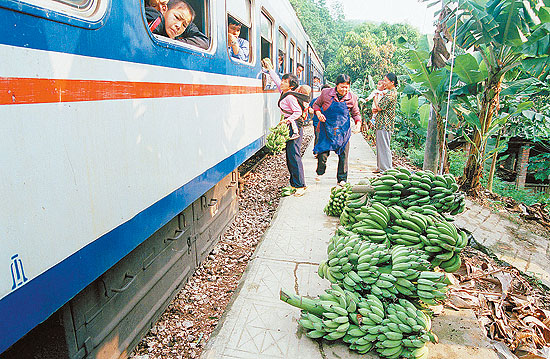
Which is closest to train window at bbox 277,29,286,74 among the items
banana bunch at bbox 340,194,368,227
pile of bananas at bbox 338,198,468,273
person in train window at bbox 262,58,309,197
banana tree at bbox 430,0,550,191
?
person in train window at bbox 262,58,309,197

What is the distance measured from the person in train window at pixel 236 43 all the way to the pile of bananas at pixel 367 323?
2.79 meters

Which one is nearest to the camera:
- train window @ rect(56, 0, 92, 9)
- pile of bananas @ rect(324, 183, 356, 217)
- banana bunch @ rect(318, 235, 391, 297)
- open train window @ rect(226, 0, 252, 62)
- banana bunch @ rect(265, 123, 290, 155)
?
train window @ rect(56, 0, 92, 9)

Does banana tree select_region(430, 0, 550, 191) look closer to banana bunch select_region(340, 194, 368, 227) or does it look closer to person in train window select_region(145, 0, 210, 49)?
banana bunch select_region(340, 194, 368, 227)

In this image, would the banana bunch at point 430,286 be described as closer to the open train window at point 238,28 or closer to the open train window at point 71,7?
the open train window at point 71,7

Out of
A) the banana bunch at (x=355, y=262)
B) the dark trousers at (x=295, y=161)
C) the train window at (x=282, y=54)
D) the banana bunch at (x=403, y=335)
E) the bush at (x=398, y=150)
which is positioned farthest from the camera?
the bush at (x=398, y=150)

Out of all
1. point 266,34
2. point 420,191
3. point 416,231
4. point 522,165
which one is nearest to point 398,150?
point 522,165

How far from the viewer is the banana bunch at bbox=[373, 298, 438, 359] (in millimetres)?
2219

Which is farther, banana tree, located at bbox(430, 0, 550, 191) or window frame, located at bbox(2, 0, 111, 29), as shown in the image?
banana tree, located at bbox(430, 0, 550, 191)

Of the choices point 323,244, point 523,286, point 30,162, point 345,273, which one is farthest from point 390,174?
point 30,162

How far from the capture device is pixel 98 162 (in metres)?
1.83

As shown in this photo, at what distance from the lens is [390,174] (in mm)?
3117

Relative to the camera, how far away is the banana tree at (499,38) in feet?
16.1

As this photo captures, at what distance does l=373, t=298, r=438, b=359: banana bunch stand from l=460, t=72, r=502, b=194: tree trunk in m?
5.04

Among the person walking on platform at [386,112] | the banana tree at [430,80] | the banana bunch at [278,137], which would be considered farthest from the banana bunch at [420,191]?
the person walking on platform at [386,112]
